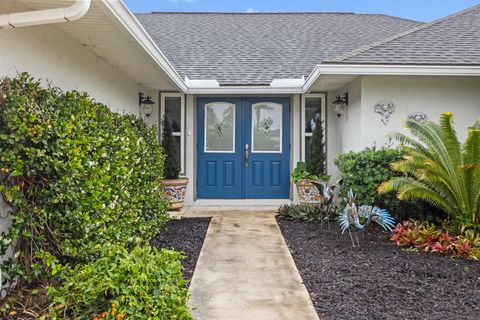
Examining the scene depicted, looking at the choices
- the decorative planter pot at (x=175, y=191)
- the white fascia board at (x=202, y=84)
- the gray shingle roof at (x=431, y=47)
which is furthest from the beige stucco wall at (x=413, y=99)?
the decorative planter pot at (x=175, y=191)

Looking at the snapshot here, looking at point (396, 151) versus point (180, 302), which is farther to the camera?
point (396, 151)

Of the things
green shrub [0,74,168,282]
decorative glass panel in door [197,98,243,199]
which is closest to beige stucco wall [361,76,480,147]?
decorative glass panel in door [197,98,243,199]

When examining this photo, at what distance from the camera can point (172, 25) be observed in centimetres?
1137

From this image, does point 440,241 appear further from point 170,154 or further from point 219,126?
point 219,126

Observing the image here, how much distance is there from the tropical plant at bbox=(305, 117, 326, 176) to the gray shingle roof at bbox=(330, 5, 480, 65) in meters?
1.88

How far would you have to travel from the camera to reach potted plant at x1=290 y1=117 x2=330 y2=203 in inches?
302

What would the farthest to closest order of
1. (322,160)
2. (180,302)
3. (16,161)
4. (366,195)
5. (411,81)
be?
(322,160)
(411,81)
(366,195)
(16,161)
(180,302)

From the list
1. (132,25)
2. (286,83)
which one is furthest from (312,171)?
(132,25)

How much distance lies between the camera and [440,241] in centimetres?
486

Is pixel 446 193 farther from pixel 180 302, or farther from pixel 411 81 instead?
pixel 180 302

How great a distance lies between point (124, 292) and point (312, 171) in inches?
236

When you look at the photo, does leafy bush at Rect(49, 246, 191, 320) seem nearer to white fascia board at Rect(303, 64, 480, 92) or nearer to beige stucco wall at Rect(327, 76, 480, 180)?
white fascia board at Rect(303, 64, 480, 92)

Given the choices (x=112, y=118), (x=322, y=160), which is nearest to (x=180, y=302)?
(x=112, y=118)

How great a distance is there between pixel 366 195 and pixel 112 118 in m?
3.75
